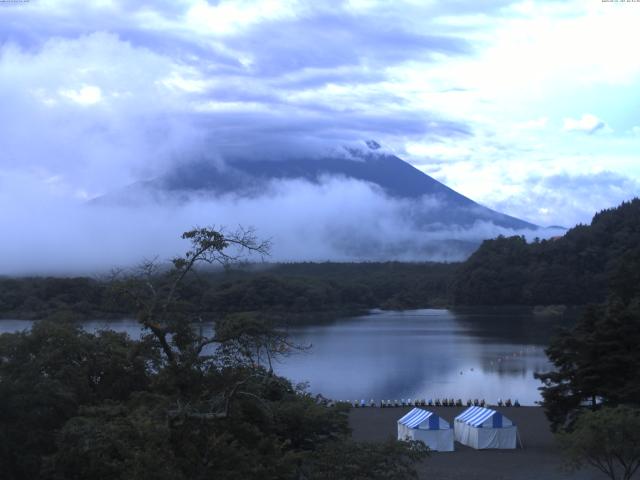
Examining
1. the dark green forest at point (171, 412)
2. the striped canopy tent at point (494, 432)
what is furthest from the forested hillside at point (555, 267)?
the dark green forest at point (171, 412)

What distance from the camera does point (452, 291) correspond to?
76.3 metres

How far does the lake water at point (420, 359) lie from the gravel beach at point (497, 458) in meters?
3.26

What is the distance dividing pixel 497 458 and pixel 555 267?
56.9 meters

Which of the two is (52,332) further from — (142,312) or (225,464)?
(225,464)

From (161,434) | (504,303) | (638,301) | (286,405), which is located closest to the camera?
(161,434)

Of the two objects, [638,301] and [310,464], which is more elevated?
[638,301]

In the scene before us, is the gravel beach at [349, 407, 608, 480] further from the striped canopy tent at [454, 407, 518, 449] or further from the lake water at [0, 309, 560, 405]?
the lake water at [0, 309, 560, 405]

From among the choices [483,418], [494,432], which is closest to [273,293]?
[483,418]

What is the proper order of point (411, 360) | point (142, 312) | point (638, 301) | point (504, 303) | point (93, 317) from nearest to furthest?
point (142, 312), point (638, 301), point (411, 360), point (93, 317), point (504, 303)

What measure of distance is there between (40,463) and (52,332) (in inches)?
97.1

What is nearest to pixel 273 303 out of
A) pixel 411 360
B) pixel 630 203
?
pixel 411 360

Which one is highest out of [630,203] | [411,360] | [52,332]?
[630,203]

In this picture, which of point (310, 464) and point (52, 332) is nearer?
point (310, 464)

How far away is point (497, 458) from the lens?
588 inches
